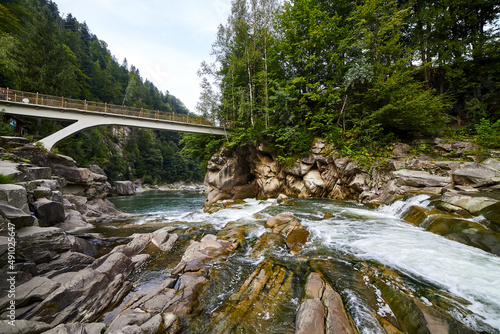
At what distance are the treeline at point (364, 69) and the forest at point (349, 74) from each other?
0.09 metres

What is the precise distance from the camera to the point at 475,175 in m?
8.22

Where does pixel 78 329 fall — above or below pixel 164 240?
above

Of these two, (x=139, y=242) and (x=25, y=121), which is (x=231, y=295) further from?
(x=25, y=121)

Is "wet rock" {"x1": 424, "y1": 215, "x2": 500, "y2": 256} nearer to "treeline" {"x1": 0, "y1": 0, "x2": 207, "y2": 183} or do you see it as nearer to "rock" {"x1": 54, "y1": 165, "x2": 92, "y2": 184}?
"rock" {"x1": 54, "y1": 165, "x2": 92, "y2": 184}

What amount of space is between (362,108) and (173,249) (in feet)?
54.4

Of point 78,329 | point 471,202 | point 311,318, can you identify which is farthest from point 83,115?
point 471,202

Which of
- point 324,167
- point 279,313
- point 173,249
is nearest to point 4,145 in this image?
point 173,249

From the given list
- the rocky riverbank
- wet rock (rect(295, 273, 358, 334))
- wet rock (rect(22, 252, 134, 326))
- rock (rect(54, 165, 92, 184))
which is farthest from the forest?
wet rock (rect(22, 252, 134, 326))

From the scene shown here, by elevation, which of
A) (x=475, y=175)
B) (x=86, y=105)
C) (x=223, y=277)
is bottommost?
(x=223, y=277)

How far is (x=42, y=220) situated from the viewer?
23.1 ft

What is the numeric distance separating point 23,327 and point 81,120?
2036 cm

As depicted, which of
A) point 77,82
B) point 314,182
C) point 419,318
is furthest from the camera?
point 77,82

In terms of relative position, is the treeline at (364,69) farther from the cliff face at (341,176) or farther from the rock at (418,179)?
the rock at (418,179)

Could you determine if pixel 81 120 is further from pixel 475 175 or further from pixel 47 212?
pixel 475 175
